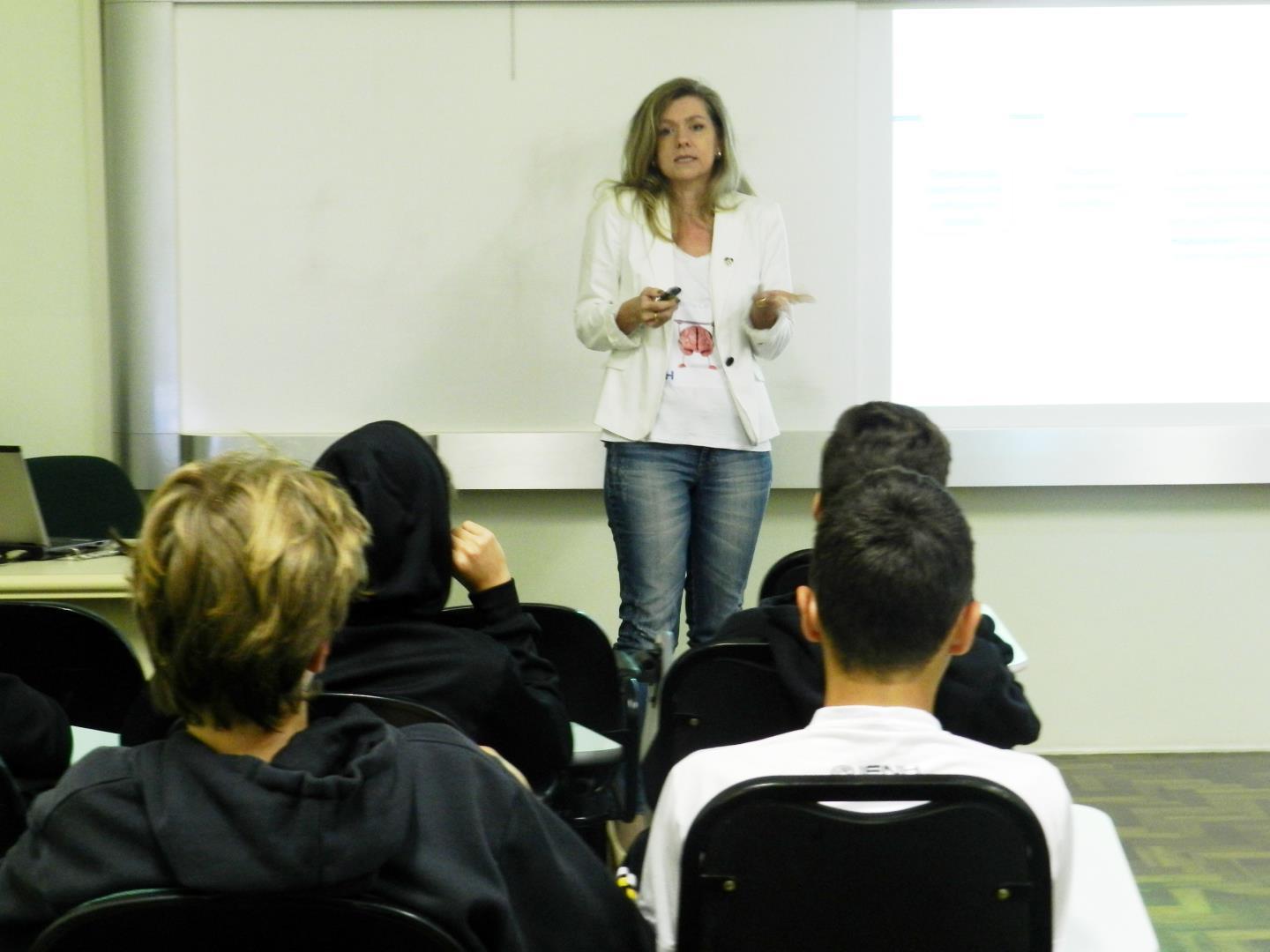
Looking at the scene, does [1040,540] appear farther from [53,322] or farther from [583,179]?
[53,322]

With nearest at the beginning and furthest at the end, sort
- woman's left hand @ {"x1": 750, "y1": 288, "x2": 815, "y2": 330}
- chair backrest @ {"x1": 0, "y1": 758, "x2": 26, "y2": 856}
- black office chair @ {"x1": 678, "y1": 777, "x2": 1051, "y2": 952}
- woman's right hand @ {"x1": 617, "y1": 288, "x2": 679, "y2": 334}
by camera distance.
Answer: black office chair @ {"x1": 678, "y1": 777, "x2": 1051, "y2": 952}
chair backrest @ {"x1": 0, "y1": 758, "x2": 26, "y2": 856}
woman's right hand @ {"x1": 617, "y1": 288, "x2": 679, "y2": 334}
woman's left hand @ {"x1": 750, "y1": 288, "x2": 815, "y2": 330}

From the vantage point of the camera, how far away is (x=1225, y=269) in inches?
163

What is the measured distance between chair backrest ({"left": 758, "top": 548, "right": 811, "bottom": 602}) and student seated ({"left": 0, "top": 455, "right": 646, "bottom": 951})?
1.39 metres

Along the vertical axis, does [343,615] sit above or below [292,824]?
above

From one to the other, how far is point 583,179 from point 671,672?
2393 millimetres

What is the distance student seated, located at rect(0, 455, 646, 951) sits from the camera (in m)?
1.01

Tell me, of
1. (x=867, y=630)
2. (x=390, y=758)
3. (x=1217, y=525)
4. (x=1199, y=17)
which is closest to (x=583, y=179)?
(x=1199, y=17)

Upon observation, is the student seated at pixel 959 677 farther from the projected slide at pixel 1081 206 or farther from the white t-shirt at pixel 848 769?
the projected slide at pixel 1081 206

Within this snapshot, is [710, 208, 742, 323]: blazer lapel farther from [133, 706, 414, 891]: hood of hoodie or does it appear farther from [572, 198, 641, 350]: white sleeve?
[133, 706, 414, 891]: hood of hoodie

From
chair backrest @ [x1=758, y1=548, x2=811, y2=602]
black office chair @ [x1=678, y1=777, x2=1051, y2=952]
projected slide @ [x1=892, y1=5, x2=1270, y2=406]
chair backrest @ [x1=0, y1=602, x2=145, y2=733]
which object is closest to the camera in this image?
black office chair @ [x1=678, y1=777, x2=1051, y2=952]

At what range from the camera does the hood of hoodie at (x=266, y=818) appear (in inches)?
39.4

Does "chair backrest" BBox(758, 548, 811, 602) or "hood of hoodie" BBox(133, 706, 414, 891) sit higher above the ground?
"hood of hoodie" BBox(133, 706, 414, 891)

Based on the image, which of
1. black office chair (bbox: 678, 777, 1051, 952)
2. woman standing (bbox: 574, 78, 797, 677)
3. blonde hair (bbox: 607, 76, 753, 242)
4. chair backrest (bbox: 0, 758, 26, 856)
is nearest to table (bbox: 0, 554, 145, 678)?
woman standing (bbox: 574, 78, 797, 677)

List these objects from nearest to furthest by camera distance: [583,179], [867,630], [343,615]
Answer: [343,615]
[867,630]
[583,179]
